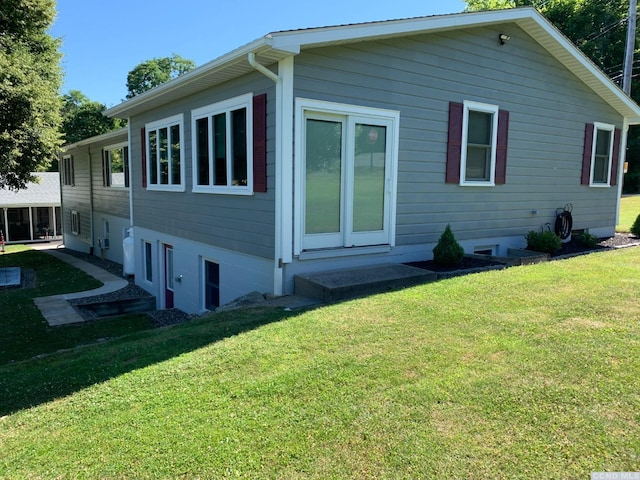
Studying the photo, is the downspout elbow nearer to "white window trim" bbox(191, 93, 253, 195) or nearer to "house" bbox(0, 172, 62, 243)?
"white window trim" bbox(191, 93, 253, 195)

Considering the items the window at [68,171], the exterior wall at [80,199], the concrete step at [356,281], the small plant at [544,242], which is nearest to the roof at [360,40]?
the concrete step at [356,281]

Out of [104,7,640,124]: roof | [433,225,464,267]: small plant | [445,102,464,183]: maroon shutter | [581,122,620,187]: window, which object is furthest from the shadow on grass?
[581,122,620,187]: window

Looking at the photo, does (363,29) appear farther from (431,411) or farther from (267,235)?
(431,411)

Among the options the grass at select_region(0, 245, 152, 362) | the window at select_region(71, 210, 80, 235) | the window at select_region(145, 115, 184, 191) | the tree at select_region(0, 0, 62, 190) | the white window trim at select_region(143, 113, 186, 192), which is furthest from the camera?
the window at select_region(71, 210, 80, 235)

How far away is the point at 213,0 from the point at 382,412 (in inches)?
694

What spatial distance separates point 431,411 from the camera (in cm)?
298

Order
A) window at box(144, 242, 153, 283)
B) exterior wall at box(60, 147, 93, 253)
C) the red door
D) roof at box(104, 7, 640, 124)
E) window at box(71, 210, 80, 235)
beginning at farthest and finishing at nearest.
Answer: window at box(71, 210, 80, 235) → exterior wall at box(60, 147, 93, 253) → window at box(144, 242, 153, 283) → the red door → roof at box(104, 7, 640, 124)

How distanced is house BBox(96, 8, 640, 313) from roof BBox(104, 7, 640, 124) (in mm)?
30

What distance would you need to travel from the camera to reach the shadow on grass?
3781 millimetres

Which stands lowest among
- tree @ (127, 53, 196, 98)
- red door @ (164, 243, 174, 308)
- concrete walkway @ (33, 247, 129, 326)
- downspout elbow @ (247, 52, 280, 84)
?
concrete walkway @ (33, 247, 129, 326)

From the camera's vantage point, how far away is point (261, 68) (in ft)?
18.6

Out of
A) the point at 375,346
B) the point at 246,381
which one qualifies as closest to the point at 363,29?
the point at 375,346

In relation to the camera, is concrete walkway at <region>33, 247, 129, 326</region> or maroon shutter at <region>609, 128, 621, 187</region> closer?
concrete walkway at <region>33, 247, 129, 326</region>

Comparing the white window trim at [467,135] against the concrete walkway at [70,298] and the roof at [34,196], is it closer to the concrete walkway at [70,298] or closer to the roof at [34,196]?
the concrete walkway at [70,298]
